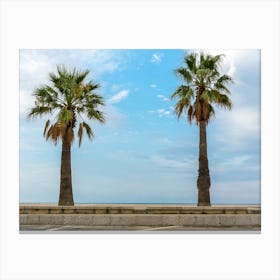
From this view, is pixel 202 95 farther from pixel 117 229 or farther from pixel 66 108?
pixel 117 229

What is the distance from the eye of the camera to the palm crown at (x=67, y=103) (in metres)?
12.5

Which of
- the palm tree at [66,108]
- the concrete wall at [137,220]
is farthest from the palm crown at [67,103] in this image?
the concrete wall at [137,220]

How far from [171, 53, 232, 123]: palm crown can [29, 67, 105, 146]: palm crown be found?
6.70 feet

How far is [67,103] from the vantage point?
1403 cm

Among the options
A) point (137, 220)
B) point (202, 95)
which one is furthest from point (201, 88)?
point (137, 220)

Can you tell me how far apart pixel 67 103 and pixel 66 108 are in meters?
0.14

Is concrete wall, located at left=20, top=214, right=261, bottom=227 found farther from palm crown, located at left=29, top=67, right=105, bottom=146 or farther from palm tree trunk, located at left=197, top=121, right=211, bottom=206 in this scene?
palm crown, located at left=29, top=67, right=105, bottom=146
